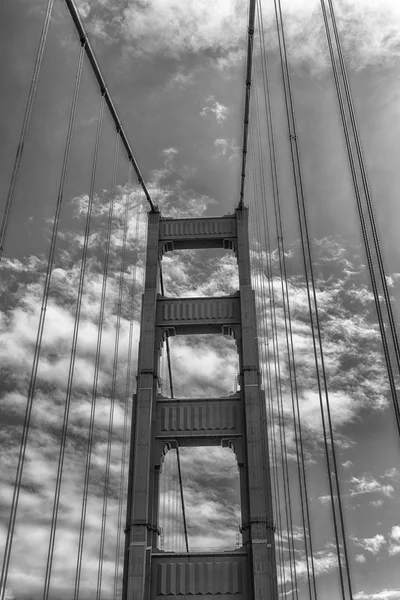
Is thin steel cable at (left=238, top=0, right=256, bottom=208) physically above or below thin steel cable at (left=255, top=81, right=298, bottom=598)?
above

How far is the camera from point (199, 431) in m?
16.0

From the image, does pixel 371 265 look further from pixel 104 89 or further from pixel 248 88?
pixel 248 88

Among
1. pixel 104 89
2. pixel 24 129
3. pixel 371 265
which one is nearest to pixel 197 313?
pixel 104 89

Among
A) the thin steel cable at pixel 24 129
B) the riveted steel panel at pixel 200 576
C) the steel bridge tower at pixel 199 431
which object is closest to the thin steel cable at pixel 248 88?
the steel bridge tower at pixel 199 431

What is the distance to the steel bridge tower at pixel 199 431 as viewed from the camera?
46.3 ft

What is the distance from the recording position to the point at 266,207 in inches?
773

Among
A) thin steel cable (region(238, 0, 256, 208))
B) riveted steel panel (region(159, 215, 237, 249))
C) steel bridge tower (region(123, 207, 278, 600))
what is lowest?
steel bridge tower (region(123, 207, 278, 600))

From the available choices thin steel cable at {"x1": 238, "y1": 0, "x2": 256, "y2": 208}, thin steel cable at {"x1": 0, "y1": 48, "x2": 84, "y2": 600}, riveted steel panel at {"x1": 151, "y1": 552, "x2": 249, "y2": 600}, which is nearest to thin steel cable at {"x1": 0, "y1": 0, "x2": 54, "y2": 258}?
thin steel cable at {"x1": 0, "y1": 48, "x2": 84, "y2": 600}

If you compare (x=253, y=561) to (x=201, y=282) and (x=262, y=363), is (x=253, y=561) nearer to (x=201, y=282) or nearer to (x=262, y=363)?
(x=262, y=363)

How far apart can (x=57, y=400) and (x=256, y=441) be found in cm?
501

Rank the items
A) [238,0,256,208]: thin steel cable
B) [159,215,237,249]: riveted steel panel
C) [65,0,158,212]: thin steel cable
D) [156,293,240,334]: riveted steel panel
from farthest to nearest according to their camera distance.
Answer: [159,215,237,249]: riveted steel panel → [156,293,240,334]: riveted steel panel → [238,0,256,208]: thin steel cable → [65,0,158,212]: thin steel cable

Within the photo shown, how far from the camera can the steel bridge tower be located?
14125 mm

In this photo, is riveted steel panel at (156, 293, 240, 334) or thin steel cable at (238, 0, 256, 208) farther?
riveted steel panel at (156, 293, 240, 334)

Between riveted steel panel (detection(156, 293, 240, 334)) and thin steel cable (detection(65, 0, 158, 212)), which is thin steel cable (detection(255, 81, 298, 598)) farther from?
thin steel cable (detection(65, 0, 158, 212))
